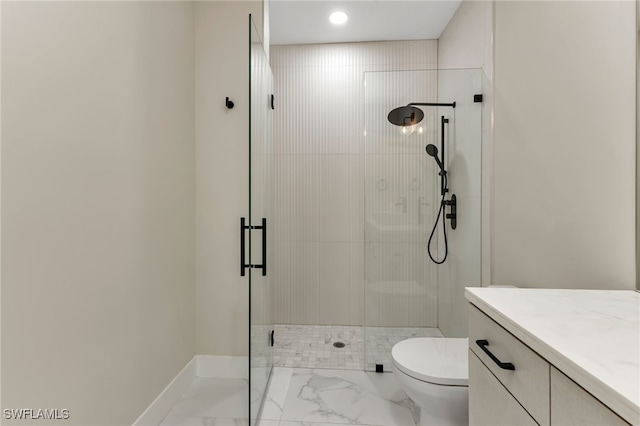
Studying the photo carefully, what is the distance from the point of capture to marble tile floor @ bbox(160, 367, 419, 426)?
5.15 feet

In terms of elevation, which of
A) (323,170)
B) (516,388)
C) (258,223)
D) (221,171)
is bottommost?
(516,388)

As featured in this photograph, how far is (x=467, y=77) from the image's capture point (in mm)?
1966

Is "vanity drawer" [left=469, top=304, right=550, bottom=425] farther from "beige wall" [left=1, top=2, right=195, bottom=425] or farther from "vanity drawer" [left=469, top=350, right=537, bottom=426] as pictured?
"beige wall" [left=1, top=2, right=195, bottom=425]

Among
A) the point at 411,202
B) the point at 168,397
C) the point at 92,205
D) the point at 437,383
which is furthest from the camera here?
the point at 411,202

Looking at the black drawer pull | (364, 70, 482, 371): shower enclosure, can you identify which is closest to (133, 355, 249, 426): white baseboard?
(364, 70, 482, 371): shower enclosure

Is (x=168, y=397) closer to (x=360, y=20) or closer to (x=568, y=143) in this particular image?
(x=568, y=143)

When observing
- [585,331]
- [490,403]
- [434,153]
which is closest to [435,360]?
[490,403]

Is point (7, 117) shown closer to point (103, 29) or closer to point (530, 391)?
point (103, 29)

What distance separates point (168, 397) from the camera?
5.40ft

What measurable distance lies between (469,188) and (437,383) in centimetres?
121

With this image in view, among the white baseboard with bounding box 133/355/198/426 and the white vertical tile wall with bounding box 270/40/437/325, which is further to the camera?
the white vertical tile wall with bounding box 270/40/437/325

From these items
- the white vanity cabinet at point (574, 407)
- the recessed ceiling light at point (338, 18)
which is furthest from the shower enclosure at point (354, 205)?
the white vanity cabinet at point (574, 407)

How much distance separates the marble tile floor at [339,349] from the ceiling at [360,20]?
2.37 m

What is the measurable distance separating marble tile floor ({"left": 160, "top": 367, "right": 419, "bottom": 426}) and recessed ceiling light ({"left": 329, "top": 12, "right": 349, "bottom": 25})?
2.66 metres
